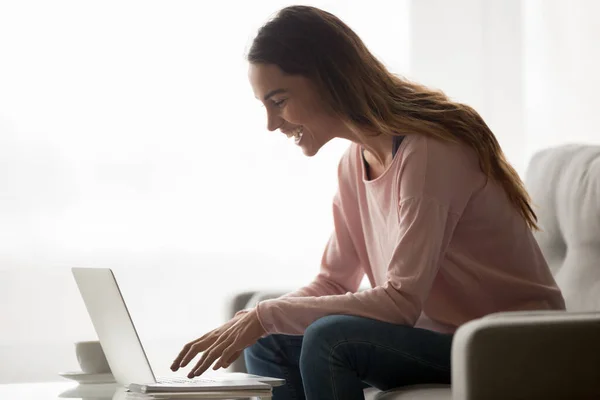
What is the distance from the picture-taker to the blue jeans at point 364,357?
4.22 ft

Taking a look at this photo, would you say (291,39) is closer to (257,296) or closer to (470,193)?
(470,193)

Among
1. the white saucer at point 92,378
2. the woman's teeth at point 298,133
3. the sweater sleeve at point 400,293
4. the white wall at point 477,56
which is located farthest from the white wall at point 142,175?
the sweater sleeve at point 400,293

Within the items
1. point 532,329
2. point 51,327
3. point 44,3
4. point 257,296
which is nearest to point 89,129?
point 44,3

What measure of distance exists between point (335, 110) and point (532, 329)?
645 millimetres

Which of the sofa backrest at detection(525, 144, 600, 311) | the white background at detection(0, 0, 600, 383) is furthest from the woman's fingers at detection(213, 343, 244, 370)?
the white background at detection(0, 0, 600, 383)

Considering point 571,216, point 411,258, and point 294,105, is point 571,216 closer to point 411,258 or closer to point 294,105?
point 411,258

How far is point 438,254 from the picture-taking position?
1419mm

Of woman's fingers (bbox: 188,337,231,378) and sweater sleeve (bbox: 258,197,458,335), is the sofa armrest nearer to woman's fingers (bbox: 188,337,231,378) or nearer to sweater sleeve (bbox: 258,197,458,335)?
sweater sleeve (bbox: 258,197,458,335)

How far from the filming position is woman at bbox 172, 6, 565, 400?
52.5 inches

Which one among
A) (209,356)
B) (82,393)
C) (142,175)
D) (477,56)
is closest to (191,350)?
(209,356)

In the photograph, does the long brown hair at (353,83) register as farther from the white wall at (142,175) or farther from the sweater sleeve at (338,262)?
the white wall at (142,175)

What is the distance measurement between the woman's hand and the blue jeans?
9cm

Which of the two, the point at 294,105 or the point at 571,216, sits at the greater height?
the point at 294,105

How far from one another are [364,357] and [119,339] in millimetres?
374
